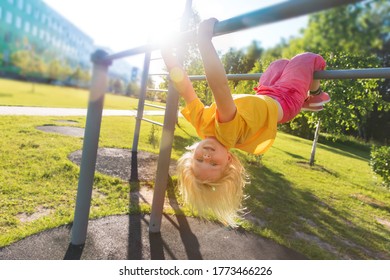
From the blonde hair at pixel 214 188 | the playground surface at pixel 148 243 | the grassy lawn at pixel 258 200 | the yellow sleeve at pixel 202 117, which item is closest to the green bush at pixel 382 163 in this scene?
the grassy lawn at pixel 258 200

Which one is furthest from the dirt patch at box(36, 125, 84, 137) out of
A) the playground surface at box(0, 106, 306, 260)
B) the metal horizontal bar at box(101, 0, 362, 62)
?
the metal horizontal bar at box(101, 0, 362, 62)

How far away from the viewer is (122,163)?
215 inches

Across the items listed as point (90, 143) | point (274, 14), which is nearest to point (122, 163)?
point (90, 143)

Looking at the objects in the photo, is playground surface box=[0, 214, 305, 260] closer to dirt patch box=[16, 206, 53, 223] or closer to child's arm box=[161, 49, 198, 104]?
dirt patch box=[16, 206, 53, 223]

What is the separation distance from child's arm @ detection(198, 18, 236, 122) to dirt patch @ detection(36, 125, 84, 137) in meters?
6.34

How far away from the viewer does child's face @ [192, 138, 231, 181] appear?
218cm

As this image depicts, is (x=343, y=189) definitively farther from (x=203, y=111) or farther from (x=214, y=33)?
(x=214, y=33)

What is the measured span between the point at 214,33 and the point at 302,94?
1.29m

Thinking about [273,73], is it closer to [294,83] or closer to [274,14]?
[294,83]
